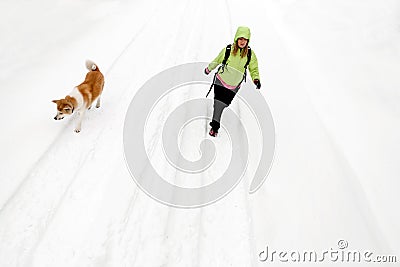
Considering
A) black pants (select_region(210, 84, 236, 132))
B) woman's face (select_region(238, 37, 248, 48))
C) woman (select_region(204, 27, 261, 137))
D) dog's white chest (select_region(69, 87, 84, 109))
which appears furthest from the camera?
black pants (select_region(210, 84, 236, 132))

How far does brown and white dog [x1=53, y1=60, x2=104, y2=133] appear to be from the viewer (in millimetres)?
3711

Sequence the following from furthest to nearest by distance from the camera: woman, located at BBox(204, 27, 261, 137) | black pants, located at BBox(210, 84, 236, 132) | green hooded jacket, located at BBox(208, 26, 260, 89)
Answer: black pants, located at BBox(210, 84, 236, 132), green hooded jacket, located at BBox(208, 26, 260, 89), woman, located at BBox(204, 27, 261, 137)

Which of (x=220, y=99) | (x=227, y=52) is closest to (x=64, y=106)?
(x=220, y=99)

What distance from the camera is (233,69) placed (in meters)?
3.62

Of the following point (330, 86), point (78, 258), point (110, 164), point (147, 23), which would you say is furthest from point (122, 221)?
point (147, 23)

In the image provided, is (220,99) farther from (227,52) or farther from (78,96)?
(78,96)

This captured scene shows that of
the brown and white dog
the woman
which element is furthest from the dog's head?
the woman

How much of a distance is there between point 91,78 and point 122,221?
2548 millimetres

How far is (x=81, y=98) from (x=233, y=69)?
2381 mm

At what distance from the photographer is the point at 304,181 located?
3.60m

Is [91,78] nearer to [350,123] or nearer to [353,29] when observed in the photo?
[350,123]

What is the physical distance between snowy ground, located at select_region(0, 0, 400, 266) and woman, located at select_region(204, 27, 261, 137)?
0.97 m

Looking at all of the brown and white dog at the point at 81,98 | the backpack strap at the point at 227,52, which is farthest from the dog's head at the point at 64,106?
the backpack strap at the point at 227,52

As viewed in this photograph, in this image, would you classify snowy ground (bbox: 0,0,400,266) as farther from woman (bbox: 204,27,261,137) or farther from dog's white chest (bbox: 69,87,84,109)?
woman (bbox: 204,27,261,137)
